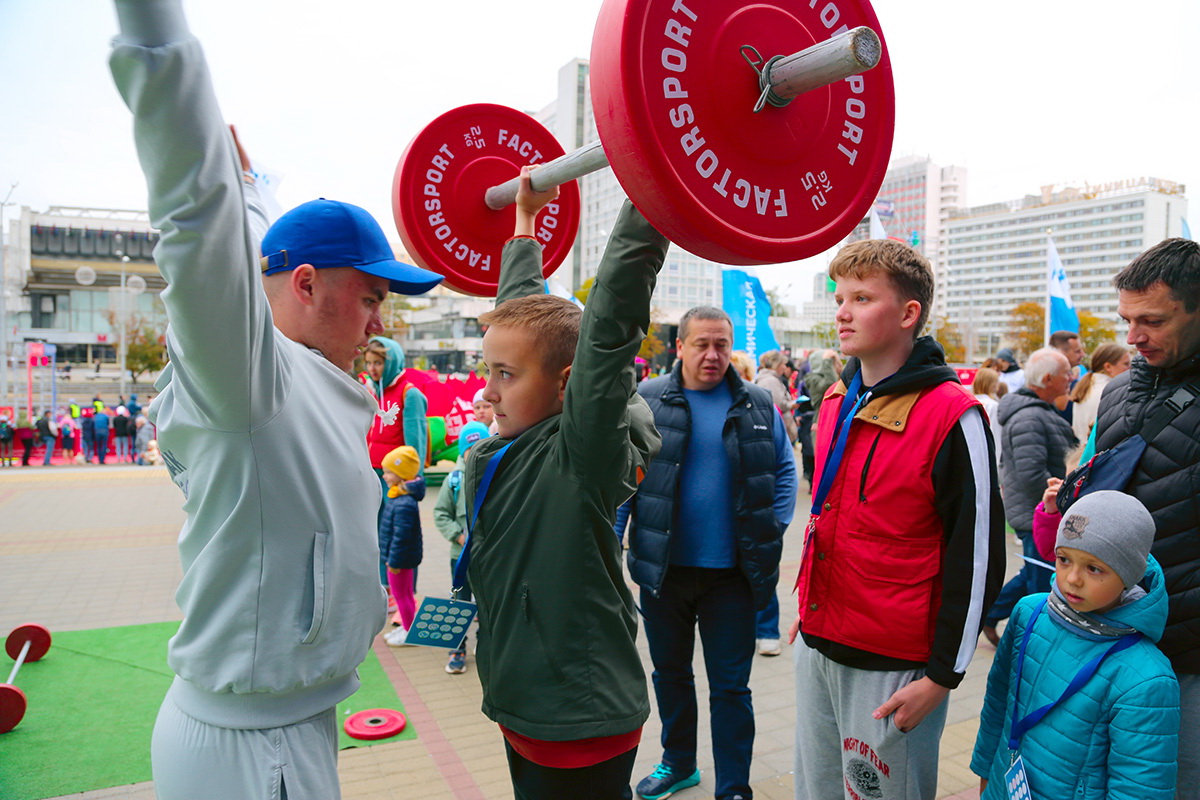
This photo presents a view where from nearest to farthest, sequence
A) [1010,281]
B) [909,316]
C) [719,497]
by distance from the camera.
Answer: [909,316] < [719,497] < [1010,281]

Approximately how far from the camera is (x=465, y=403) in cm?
1238

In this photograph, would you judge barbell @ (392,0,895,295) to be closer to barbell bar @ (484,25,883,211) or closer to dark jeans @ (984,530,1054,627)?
barbell bar @ (484,25,883,211)

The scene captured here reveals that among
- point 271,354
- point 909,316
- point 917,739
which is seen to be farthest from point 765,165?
point 917,739

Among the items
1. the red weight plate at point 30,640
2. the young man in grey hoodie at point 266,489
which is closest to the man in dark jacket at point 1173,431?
the young man in grey hoodie at point 266,489

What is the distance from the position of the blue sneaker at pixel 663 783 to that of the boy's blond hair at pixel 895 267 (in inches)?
92.8

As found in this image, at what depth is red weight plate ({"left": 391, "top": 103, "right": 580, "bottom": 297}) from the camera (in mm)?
2527

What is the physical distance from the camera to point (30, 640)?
5043 mm

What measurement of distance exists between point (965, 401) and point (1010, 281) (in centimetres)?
13496

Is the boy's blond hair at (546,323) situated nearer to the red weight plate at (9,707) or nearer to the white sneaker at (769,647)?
the red weight plate at (9,707)

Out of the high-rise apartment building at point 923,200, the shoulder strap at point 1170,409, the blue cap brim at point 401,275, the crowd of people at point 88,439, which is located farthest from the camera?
the high-rise apartment building at point 923,200

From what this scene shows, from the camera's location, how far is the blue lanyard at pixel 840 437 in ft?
8.25

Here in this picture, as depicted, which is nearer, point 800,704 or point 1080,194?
point 800,704

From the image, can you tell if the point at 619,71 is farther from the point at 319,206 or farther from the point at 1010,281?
A: the point at 1010,281

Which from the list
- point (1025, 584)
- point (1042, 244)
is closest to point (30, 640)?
point (1025, 584)
